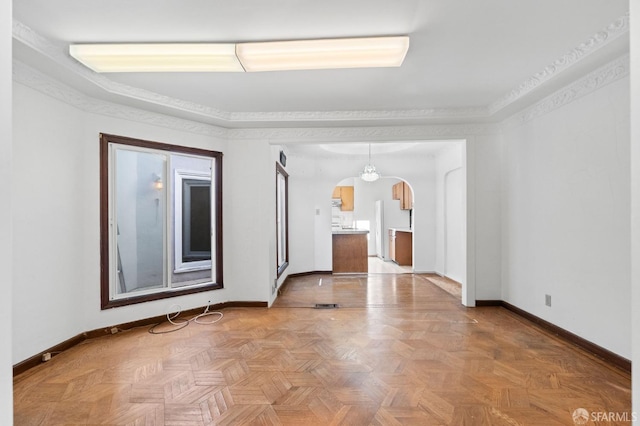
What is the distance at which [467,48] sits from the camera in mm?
2391

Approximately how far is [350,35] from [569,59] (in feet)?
6.34

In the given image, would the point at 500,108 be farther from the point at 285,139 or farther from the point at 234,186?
the point at 234,186

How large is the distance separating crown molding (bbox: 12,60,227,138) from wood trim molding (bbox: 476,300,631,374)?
14.7 ft

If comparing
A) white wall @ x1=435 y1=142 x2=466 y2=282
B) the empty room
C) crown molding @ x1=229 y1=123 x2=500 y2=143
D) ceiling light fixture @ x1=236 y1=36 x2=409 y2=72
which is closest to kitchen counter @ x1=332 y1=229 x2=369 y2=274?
white wall @ x1=435 y1=142 x2=466 y2=282

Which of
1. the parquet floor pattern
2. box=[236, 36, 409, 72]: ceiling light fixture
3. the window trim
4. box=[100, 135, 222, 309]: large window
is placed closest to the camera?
the parquet floor pattern

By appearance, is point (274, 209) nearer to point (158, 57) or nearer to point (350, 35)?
point (158, 57)

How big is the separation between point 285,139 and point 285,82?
123 cm

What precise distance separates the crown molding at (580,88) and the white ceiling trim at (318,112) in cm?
27

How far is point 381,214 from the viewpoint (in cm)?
932

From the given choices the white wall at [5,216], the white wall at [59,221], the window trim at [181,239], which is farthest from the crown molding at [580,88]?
the window trim at [181,239]

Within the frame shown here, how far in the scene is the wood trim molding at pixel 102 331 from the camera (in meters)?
2.41

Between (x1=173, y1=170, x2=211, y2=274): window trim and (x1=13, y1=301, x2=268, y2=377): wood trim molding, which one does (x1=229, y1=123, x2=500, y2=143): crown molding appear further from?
(x1=13, y1=301, x2=268, y2=377): wood trim molding

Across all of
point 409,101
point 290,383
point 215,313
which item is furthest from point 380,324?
point 409,101

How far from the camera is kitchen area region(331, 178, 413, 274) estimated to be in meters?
7.95
